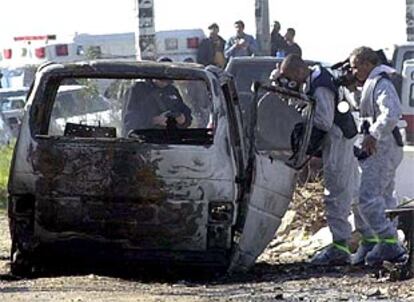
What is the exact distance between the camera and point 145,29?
1992cm

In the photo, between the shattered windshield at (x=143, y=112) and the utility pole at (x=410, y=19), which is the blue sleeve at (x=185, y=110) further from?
the utility pole at (x=410, y=19)

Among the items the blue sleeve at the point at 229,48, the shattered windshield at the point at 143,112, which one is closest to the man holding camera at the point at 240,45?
the blue sleeve at the point at 229,48

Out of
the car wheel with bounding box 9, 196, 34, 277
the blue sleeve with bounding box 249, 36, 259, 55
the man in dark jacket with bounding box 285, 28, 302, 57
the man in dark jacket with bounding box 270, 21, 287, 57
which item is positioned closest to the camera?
the car wheel with bounding box 9, 196, 34, 277

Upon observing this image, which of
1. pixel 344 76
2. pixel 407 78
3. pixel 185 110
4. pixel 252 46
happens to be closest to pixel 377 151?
pixel 344 76

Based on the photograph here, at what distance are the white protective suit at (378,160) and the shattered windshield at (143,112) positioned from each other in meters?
1.21

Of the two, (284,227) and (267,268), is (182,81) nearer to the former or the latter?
(267,268)

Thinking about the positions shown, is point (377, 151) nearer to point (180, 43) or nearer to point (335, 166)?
point (335, 166)

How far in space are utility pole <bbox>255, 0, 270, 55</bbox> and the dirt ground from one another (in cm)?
1568

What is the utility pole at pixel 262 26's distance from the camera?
91.7ft

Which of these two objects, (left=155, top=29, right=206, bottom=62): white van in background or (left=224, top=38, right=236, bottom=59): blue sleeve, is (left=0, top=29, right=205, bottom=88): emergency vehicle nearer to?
(left=155, top=29, right=206, bottom=62): white van in background

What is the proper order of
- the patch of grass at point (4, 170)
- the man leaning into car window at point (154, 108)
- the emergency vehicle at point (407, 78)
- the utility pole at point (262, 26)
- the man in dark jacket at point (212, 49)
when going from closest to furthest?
the man leaning into car window at point (154, 108) < the patch of grass at point (4, 170) < the emergency vehicle at point (407, 78) < the man in dark jacket at point (212, 49) < the utility pole at point (262, 26)

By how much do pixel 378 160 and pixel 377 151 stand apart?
0.27 feet

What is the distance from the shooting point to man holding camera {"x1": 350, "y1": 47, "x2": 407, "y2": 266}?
11.7 meters

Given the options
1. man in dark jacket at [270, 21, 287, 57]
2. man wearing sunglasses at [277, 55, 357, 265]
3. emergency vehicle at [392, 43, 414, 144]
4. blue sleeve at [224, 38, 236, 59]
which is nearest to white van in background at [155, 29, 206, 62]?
man in dark jacket at [270, 21, 287, 57]
